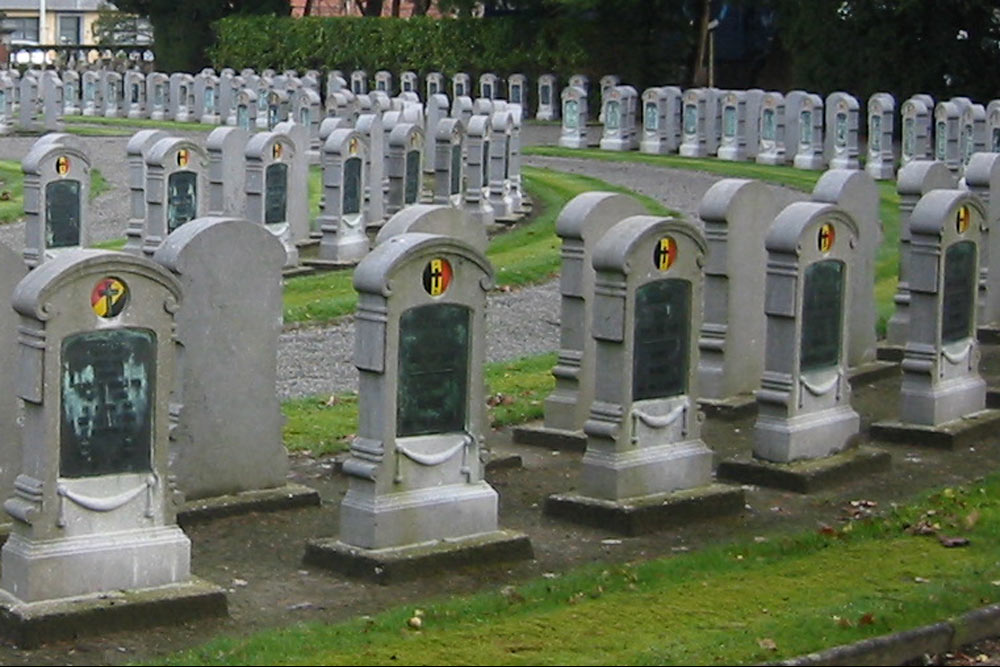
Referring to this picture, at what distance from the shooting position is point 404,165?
25.7 meters

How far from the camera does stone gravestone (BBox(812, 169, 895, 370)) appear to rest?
15922 millimetres

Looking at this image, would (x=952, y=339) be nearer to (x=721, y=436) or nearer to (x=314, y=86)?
(x=721, y=436)

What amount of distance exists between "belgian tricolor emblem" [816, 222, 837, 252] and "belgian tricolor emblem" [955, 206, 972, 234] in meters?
1.54

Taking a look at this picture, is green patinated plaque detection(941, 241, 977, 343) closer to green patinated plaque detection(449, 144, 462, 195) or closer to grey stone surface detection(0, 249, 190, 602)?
grey stone surface detection(0, 249, 190, 602)

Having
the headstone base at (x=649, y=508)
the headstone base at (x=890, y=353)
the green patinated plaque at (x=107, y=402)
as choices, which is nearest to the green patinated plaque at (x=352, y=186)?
the headstone base at (x=890, y=353)

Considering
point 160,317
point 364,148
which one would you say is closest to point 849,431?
point 160,317

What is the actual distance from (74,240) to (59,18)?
235ft

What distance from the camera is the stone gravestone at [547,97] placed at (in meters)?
49.4

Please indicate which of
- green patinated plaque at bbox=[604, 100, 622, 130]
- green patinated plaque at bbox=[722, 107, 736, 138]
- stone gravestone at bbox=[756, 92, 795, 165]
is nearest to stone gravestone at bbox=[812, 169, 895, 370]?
stone gravestone at bbox=[756, 92, 795, 165]

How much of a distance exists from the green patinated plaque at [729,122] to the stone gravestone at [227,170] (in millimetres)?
16747

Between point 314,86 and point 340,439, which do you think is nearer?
point 340,439

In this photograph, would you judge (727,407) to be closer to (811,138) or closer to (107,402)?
(107,402)

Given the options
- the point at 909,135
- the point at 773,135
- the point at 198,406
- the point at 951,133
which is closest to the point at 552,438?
the point at 198,406

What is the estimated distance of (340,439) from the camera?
45.4 feet
